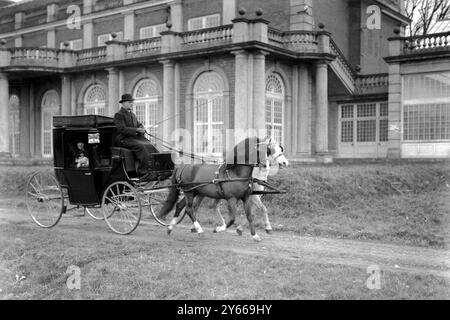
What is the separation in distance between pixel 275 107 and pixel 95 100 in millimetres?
10750

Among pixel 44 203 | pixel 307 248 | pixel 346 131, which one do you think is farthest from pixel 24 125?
pixel 307 248

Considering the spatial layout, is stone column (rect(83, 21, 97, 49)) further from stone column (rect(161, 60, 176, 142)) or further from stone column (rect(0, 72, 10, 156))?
stone column (rect(161, 60, 176, 142))

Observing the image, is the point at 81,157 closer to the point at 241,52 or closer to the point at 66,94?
the point at 241,52

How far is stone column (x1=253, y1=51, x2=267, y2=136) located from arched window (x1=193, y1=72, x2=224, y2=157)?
6.34 feet

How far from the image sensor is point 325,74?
2592cm

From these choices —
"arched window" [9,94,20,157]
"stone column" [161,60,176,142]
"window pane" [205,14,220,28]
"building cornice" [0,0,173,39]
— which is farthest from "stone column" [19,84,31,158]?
"window pane" [205,14,220,28]

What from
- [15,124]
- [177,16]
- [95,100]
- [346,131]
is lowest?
[346,131]

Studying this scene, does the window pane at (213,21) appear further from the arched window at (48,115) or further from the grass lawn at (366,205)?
the grass lawn at (366,205)

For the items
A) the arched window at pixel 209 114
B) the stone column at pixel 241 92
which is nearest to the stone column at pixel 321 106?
the stone column at pixel 241 92

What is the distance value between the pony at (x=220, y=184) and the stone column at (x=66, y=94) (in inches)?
841

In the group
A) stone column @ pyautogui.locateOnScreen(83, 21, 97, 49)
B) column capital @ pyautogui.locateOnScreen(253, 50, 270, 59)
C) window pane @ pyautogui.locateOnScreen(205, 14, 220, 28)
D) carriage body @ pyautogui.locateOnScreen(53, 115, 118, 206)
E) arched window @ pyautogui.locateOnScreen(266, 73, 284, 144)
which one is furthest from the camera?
stone column @ pyautogui.locateOnScreen(83, 21, 97, 49)

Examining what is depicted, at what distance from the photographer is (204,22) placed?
28938 millimetres

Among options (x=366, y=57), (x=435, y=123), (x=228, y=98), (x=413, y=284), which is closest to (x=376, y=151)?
(x=435, y=123)

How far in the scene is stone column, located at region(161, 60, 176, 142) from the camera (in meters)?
26.0
